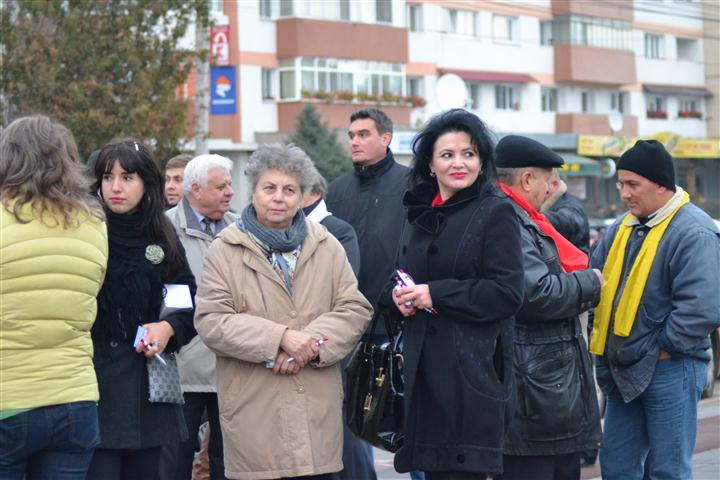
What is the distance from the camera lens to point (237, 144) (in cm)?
4328

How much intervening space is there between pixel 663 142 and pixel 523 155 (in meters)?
47.1

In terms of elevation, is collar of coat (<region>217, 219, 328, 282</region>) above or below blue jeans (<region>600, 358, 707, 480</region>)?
above

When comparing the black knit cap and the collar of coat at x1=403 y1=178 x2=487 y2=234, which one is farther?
the black knit cap

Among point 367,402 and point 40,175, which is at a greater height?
point 40,175

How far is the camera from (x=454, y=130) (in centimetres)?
543

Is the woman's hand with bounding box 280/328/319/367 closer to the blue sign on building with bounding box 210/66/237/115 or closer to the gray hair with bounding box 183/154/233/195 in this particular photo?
the gray hair with bounding box 183/154/233/195

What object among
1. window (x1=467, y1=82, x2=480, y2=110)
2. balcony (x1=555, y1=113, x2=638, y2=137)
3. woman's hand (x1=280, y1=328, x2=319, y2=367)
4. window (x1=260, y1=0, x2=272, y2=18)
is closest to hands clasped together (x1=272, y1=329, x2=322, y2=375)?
woman's hand (x1=280, y1=328, x2=319, y2=367)

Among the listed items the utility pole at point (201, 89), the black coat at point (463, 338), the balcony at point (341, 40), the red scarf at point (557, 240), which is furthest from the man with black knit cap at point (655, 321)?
the balcony at point (341, 40)

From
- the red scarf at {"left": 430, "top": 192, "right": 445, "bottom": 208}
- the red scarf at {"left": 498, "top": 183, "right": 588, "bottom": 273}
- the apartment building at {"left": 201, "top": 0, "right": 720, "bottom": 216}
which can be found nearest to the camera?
the red scarf at {"left": 430, "top": 192, "right": 445, "bottom": 208}

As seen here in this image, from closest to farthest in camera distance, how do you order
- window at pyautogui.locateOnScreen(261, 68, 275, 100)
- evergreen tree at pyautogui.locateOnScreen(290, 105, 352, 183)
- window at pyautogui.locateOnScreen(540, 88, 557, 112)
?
evergreen tree at pyautogui.locateOnScreen(290, 105, 352, 183), window at pyautogui.locateOnScreen(261, 68, 275, 100), window at pyautogui.locateOnScreen(540, 88, 557, 112)

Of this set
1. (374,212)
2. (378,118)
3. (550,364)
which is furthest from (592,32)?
(550,364)

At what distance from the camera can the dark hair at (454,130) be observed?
540cm

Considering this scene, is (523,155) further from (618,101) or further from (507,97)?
(618,101)

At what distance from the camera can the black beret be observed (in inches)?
233
